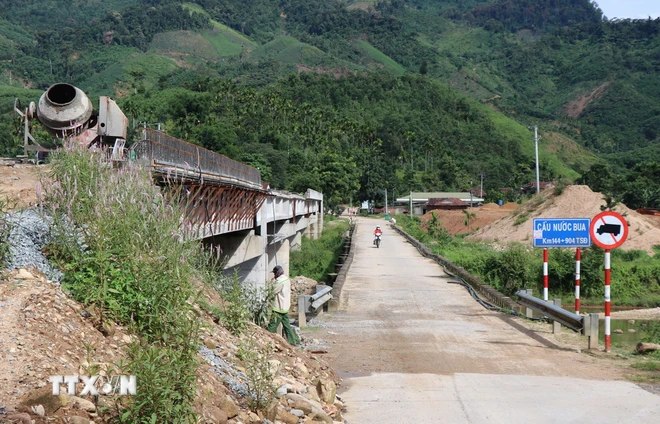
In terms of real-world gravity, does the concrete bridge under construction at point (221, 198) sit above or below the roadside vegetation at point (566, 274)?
above

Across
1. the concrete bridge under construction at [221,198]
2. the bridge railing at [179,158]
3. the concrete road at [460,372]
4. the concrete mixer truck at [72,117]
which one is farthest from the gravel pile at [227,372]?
the concrete mixer truck at [72,117]

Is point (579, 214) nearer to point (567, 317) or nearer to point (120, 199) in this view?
point (567, 317)

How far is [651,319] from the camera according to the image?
28297 mm

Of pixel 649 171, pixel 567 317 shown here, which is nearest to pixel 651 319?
pixel 567 317

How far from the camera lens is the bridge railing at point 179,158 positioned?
1159cm

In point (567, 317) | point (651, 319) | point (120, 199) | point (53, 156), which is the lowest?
point (651, 319)

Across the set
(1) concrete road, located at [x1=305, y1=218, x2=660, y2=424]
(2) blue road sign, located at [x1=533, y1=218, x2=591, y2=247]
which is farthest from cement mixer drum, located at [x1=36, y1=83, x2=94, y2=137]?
(2) blue road sign, located at [x1=533, y1=218, x2=591, y2=247]

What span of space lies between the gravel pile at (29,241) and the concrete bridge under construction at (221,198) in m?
1.51

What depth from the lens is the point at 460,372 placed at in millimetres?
10672

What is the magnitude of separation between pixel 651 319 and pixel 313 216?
33572 millimetres

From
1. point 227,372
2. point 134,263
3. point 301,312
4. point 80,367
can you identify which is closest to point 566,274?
point 301,312

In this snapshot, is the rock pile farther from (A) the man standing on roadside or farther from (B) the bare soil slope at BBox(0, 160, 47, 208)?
(B) the bare soil slope at BBox(0, 160, 47, 208)

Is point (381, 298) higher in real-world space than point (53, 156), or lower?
lower

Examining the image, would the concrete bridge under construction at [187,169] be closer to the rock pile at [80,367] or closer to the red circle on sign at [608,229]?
the rock pile at [80,367]
